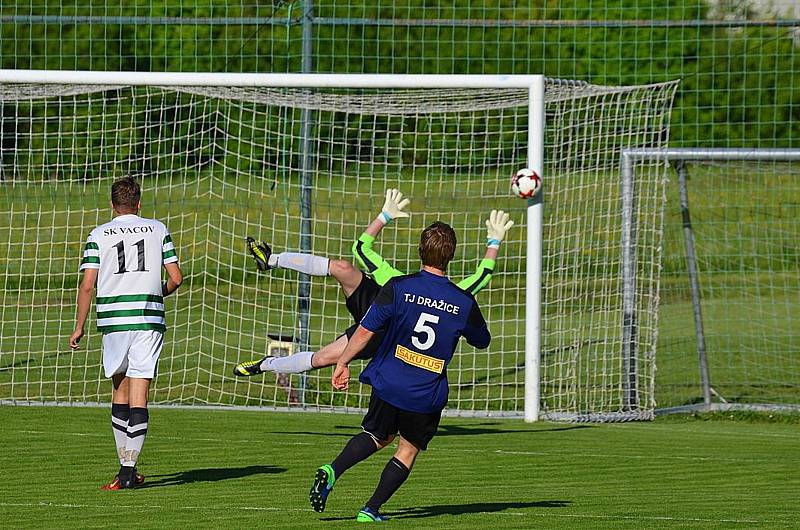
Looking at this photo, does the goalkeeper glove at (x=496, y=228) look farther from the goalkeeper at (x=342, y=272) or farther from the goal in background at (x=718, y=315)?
the goal in background at (x=718, y=315)

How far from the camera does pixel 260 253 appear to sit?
9484 millimetres

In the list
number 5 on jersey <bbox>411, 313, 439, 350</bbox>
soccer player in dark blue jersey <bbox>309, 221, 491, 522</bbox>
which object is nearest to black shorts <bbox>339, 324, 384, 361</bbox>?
soccer player in dark blue jersey <bbox>309, 221, 491, 522</bbox>

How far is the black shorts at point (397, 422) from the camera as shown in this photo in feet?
21.6

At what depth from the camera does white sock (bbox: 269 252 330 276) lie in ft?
31.8

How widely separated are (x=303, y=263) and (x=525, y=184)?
85.4 inches

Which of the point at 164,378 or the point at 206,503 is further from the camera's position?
the point at 164,378

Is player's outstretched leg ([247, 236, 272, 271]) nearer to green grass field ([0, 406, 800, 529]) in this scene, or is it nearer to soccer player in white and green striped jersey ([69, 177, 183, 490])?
green grass field ([0, 406, 800, 529])

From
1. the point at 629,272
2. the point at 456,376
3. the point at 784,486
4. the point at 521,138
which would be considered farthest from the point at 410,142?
→ the point at 784,486

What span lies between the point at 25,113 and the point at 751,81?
1424cm

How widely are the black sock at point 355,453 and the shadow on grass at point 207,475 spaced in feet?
6.18

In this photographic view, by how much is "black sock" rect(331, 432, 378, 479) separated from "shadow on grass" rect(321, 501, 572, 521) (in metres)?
0.47

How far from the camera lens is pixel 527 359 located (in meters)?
11.3

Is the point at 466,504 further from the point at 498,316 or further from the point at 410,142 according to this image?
the point at 410,142

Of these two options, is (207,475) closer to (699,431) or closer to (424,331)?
(424,331)
